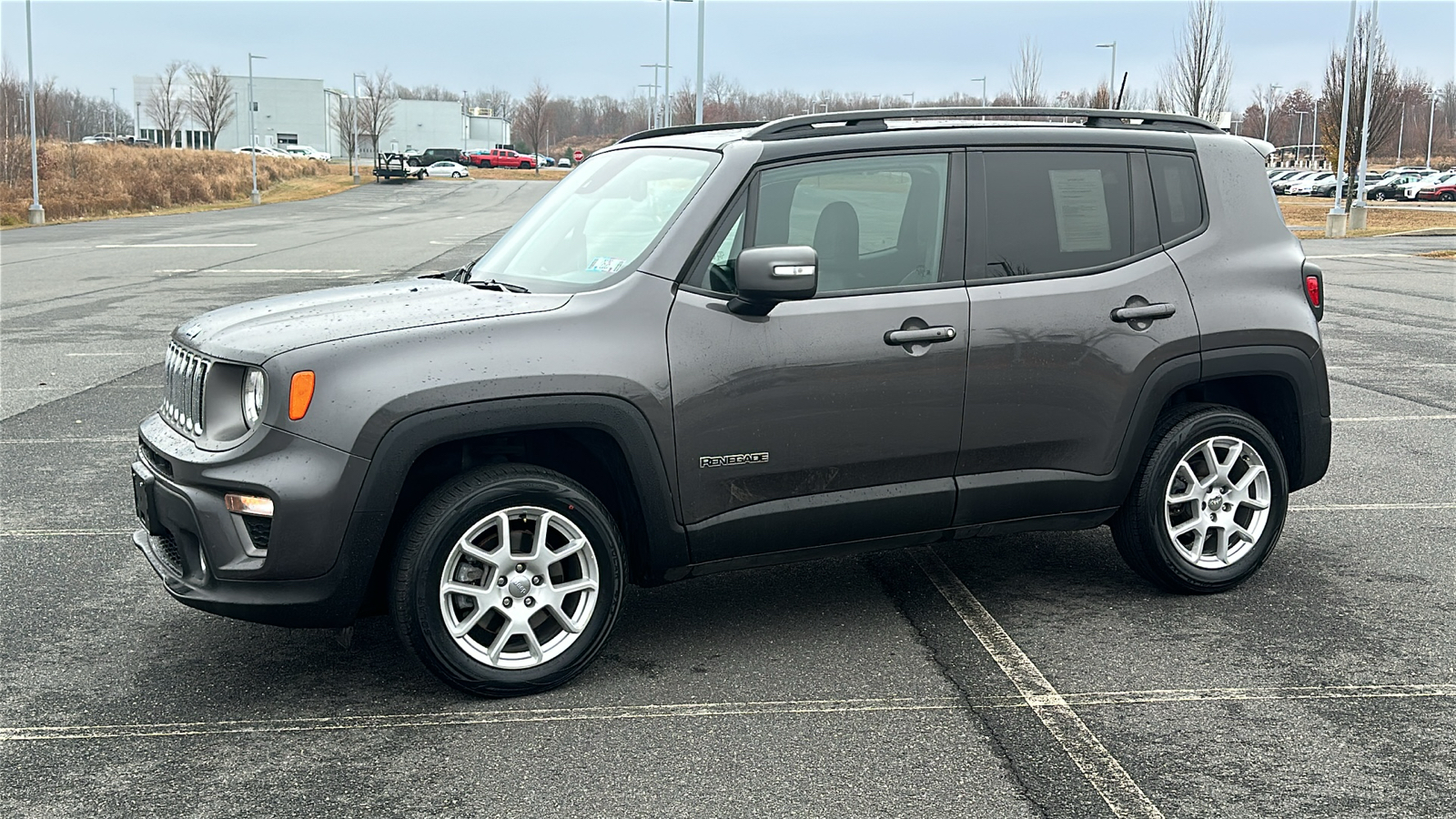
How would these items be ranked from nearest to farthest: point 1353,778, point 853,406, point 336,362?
point 1353,778
point 336,362
point 853,406

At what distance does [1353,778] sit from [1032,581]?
1982mm

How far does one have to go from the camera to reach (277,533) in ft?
13.3

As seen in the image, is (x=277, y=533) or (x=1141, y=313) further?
(x=1141, y=313)

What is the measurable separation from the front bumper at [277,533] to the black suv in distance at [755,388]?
0.4 inches

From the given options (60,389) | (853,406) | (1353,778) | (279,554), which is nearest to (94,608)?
(279,554)

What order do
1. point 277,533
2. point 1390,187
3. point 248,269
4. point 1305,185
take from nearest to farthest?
1. point 277,533
2. point 248,269
3. point 1390,187
4. point 1305,185

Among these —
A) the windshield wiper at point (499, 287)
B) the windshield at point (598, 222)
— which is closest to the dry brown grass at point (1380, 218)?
the windshield at point (598, 222)

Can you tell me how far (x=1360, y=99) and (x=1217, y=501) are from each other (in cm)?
4573

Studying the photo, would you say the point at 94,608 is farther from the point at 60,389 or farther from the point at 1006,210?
the point at 60,389

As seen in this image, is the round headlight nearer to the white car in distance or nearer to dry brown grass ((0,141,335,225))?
dry brown grass ((0,141,335,225))

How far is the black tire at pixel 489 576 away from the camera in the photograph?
4.22 metres

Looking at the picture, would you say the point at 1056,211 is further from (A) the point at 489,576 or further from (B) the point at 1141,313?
(A) the point at 489,576

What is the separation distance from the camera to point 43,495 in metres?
7.09

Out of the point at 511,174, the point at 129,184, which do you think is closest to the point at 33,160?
the point at 129,184
